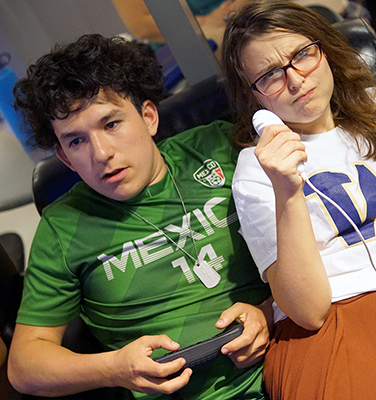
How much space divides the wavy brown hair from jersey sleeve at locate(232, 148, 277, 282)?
191 mm

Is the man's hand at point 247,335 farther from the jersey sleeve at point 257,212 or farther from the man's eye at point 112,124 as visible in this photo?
the man's eye at point 112,124

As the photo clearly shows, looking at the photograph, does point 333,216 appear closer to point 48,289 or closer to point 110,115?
point 110,115

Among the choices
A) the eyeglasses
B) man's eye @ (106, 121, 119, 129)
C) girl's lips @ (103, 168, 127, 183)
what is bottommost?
girl's lips @ (103, 168, 127, 183)

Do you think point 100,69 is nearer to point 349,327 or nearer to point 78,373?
point 78,373

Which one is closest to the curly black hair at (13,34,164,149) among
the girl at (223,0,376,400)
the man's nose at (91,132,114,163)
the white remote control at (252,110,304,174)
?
the man's nose at (91,132,114,163)

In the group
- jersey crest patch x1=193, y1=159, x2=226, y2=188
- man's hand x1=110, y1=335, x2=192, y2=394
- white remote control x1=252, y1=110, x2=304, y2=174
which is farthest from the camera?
jersey crest patch x1=193, y1=159, x2=226, y2=188

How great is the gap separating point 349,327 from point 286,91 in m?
0.62

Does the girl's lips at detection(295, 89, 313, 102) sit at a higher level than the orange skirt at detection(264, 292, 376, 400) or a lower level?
higher

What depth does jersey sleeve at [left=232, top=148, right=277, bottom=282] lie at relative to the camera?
1123 mm

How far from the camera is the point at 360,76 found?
1.38 meters

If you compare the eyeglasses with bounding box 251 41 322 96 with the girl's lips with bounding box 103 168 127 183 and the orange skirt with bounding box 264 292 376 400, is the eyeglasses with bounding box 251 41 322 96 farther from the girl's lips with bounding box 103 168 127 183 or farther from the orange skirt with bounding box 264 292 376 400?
the orange skirt with bounding box 264 292 376 400

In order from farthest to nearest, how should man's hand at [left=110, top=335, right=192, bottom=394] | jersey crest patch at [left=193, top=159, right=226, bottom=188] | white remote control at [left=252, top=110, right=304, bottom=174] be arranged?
1. jersey crest patch at [left=193, top=159, right=226, bottom=188]
2. man's hand at [left=110, top=335, right=192, bottom=394]
3. white remote control at [left=252, top=110, right=304, bottom=174]

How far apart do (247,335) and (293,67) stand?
72cm

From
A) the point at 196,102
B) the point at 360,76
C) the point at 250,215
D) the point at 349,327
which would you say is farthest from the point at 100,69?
the point at 349,327
